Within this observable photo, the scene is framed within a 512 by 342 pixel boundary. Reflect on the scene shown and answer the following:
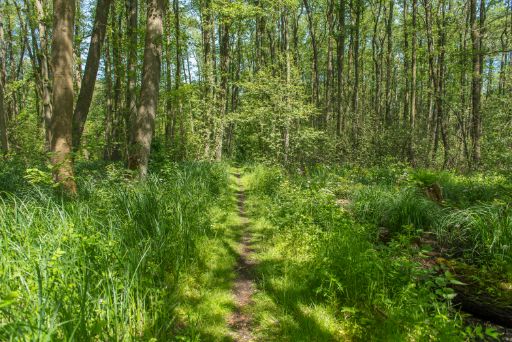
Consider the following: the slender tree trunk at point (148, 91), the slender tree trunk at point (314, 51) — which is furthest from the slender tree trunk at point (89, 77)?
the slender tree trunk at point (314, 51)

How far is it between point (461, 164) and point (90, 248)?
20.5 metres

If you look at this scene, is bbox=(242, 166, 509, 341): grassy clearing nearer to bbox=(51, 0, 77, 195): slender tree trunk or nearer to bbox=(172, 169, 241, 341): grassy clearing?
bbox=(172, 169, 241, 341): grassy clearing

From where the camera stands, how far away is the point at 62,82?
5.60 meters

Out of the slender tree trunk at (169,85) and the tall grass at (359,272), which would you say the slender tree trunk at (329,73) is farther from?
the tall grass at (359,272)

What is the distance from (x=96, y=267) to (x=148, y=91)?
16.9 ft

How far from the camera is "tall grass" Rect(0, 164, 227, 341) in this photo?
1.96m

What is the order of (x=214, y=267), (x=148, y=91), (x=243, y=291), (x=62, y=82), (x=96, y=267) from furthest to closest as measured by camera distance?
(x=148, y=91) → (x=62, y=82) → (x=214, y=267) → (x=243, y=291) → (x=96, y=267)

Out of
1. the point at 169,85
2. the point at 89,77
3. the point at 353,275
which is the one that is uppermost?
the point at 169,85

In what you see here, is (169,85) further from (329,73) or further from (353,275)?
(353,275)

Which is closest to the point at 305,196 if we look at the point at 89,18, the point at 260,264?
the point at 260,264

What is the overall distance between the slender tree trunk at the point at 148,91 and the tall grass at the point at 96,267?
1728 millimetres

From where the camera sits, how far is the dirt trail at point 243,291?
346 cm

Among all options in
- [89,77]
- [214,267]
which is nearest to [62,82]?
[89,77]

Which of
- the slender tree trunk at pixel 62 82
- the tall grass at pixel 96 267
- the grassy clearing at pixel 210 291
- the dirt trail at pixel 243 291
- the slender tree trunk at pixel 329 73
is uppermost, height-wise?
the slender tree trunk at pixel 329 73
